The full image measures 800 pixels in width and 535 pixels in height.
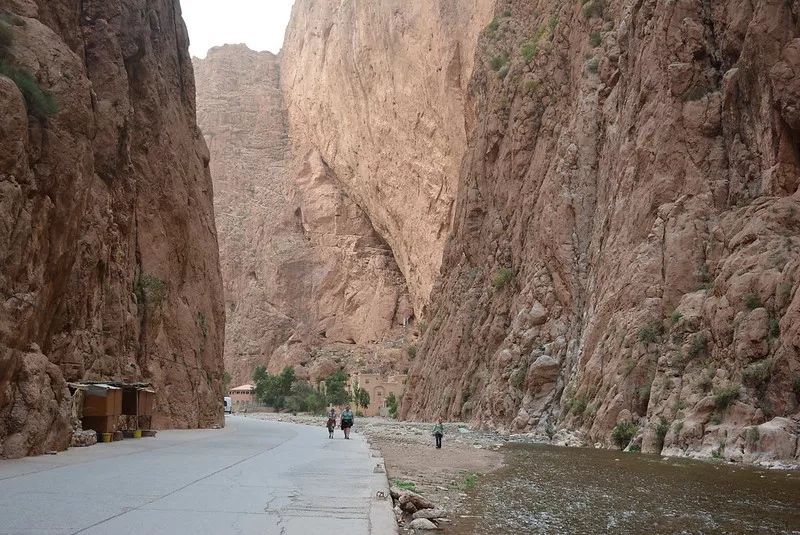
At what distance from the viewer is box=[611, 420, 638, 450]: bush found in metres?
21.6

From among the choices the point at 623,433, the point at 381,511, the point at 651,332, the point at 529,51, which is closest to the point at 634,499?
the point at 381,511

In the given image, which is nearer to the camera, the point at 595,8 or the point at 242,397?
the point at 595,8

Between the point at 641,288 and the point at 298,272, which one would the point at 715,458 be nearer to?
the point at 641,288

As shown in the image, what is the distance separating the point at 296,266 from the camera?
298 ft

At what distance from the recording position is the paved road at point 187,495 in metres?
6.51

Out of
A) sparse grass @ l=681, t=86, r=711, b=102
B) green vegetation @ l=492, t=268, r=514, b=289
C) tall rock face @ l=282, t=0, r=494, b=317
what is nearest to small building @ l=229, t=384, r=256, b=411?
tall rock face @ l=282, t=0, r=494, b=317

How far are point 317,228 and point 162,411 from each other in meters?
66.7

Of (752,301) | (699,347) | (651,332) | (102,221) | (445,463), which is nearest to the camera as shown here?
(445,463)

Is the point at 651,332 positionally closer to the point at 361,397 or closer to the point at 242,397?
the point at 361,397

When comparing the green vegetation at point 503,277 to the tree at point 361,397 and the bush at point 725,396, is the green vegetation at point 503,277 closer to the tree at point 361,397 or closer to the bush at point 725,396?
the bush at point 725,396

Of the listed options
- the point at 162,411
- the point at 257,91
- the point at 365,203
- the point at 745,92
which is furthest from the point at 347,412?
the point at 257,91

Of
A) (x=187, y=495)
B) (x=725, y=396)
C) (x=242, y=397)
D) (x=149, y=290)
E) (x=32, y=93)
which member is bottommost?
(x=187, y=495)

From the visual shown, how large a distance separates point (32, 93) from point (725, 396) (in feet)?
52.1

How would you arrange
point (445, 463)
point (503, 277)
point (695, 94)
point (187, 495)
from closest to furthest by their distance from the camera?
point (187, 495)
point (445, 463)
point (695, 94)
point (503, 277)
